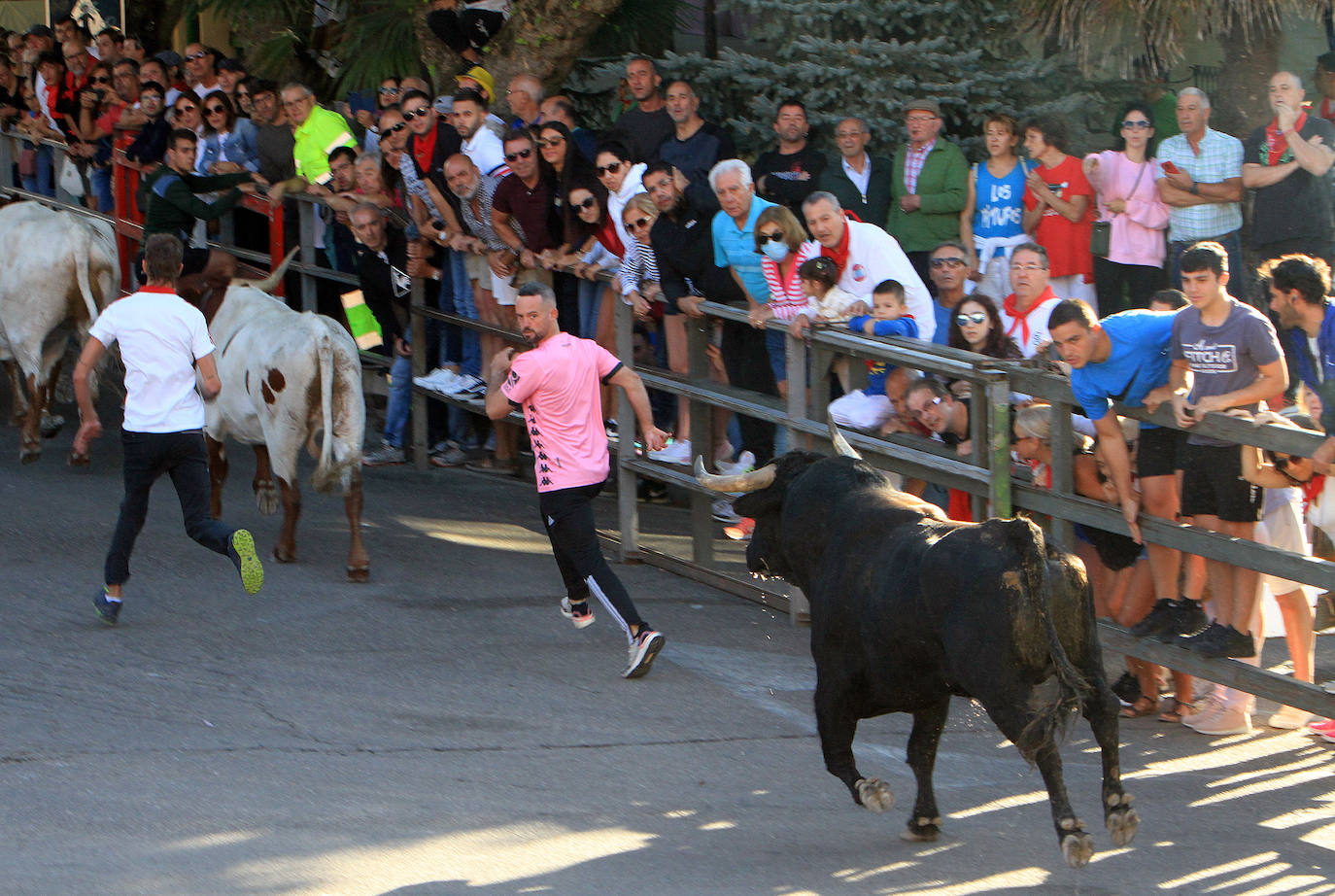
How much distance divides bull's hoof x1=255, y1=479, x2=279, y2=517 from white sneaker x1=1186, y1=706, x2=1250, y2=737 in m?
5.33

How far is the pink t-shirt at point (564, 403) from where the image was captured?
23.5 feet

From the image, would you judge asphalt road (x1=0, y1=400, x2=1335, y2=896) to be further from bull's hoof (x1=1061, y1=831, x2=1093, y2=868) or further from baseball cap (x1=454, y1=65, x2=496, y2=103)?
baseball cap (x1=454, y1=65, x2=496, y2=103)

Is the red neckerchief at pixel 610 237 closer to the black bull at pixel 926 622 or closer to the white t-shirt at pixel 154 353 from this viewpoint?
the white t-shirt at pixel 154 353

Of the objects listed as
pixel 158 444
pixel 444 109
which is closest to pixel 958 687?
pixel 158 444

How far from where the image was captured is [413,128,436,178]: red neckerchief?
1111 centimetres

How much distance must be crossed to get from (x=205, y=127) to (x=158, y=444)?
6.39 meters

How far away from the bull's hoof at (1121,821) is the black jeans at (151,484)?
14.5 feet

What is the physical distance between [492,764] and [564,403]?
5.86 ft

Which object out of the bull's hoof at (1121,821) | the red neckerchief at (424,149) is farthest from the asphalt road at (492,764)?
the red neckerchief at (424,149)

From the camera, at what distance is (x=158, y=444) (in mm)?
7707

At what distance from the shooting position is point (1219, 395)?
607cm

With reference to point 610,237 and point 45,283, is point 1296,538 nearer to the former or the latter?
point 610,237

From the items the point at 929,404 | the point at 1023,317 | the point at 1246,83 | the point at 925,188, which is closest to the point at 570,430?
the point at 929,404

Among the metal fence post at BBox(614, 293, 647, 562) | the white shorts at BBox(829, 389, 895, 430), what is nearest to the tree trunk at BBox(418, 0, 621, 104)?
the metal fence post at BBox(614, 293, 647, 562)
